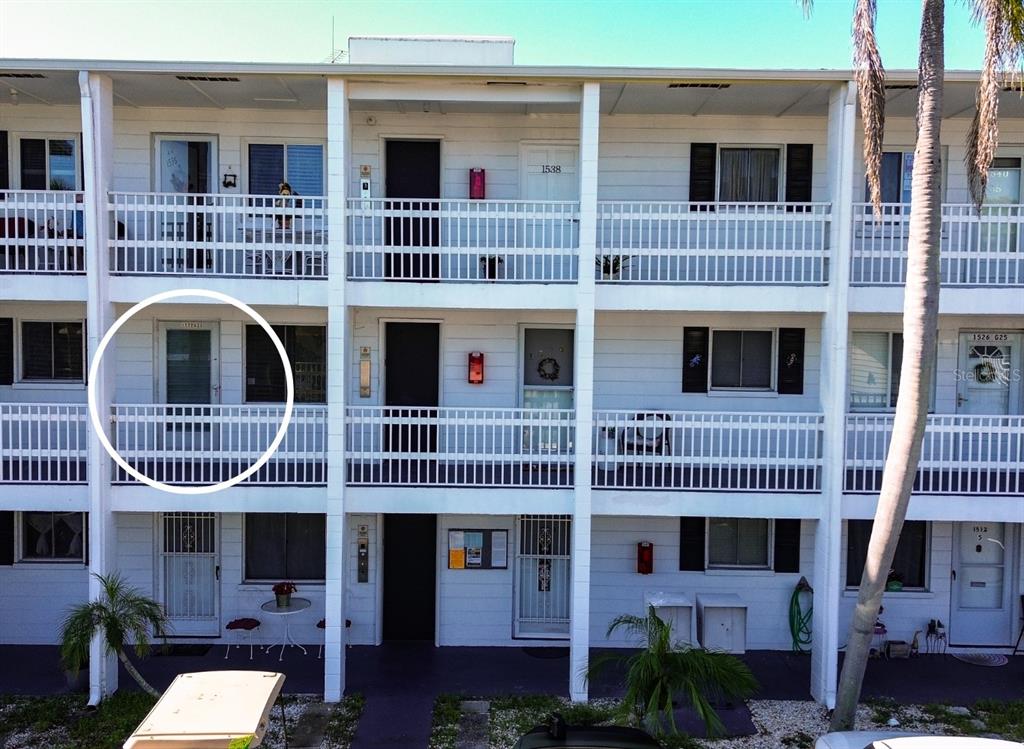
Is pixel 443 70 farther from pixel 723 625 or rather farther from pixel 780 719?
pixel 780 719

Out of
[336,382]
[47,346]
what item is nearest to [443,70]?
[336,382]

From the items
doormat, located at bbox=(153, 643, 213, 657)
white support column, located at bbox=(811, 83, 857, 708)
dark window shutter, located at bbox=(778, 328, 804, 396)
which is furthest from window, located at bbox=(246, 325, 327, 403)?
white support column, located at bbox=(811, 83, 857, 708)

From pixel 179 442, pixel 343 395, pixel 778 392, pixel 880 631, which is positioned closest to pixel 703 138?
pixel 778 392

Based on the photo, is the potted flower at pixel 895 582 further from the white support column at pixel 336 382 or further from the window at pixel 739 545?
the white support column at pixel 336 382

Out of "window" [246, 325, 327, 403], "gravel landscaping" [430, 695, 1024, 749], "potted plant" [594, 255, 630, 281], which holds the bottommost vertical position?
"gravel landscaping" [430, 695, 1024, 749]

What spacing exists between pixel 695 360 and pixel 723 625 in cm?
398

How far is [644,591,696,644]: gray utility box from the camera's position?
11.0m

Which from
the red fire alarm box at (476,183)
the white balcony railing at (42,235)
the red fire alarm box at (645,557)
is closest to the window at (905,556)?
the red fire alarm box at (645,557)

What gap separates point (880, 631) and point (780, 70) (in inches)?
328

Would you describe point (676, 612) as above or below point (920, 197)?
below

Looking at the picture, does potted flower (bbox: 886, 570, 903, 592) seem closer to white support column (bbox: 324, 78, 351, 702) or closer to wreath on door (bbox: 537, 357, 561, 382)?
wreath on door (bbox: 537, 357, 561, 382)

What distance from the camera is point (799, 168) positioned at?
11.8 m

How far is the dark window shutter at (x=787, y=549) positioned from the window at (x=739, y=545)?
203 mm

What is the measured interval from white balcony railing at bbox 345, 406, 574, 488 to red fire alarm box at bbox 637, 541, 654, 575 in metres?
1.84
